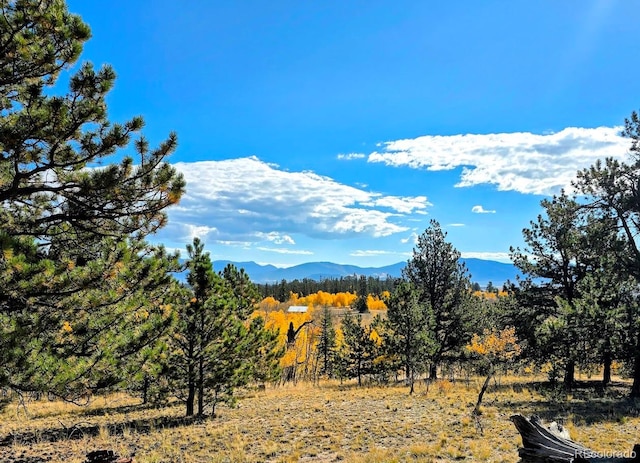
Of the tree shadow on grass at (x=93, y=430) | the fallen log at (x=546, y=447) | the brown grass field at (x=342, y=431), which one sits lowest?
the tree shadow on grass at (x=93, y=430)

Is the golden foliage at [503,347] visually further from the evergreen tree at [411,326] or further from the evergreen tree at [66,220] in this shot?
the evergreen tree at [66,220]

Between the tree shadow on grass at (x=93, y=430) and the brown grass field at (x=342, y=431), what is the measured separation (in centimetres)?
5

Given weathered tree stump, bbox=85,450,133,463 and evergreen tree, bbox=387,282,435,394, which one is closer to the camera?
weathered tree stump, bbox=85,450,133,463

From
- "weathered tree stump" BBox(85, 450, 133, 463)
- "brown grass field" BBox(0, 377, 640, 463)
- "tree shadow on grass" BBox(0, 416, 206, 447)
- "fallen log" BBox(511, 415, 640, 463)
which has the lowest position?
"tree shadow on grass" BBox(0, 416, 206, 447)

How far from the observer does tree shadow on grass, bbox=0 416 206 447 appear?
12969mm

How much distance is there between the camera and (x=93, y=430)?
14.6 metres

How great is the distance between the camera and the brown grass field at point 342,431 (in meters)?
9.95

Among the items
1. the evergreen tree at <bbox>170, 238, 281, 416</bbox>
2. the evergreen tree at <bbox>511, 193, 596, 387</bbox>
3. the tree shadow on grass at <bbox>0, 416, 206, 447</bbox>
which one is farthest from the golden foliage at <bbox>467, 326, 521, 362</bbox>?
the tree shadow on grass at <bbox>0, 416, 206, 447</bbox>

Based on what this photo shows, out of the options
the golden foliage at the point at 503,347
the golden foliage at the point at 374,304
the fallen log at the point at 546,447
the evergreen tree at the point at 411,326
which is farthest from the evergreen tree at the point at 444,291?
the golden foliage at the point at 374,304

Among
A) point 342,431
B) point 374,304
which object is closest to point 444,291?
point 342,431

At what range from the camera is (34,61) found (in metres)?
5.17

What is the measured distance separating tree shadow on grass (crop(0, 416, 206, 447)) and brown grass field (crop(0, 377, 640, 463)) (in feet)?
0.16

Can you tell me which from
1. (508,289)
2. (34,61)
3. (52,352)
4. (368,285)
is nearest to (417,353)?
(508,289)

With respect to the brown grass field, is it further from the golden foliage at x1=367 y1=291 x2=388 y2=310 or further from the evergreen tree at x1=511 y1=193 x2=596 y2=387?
the golden foliage at x1=367 y1=291 x2=388 y2=310
